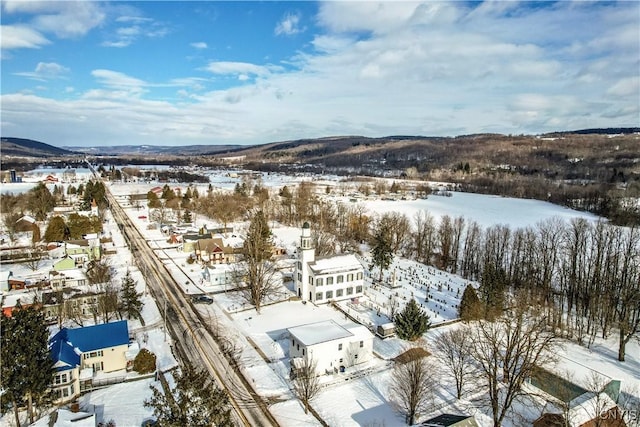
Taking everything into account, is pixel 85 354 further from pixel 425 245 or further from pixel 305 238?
pixel 425 245

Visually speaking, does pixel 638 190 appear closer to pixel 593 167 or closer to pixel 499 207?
pixel 499 207

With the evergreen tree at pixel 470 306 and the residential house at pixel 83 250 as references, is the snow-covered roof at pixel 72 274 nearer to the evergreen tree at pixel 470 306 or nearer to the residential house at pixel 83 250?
the residential house at pixel 83 250

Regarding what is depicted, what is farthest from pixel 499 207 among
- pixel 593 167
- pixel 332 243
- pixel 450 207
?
Result: pixel 593 167

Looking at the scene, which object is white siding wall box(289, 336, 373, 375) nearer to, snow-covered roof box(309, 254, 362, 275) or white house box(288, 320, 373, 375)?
white house box(288, 320, 373, 375)

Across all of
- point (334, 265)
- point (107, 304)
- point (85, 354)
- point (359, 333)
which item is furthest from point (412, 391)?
point (107, 304)

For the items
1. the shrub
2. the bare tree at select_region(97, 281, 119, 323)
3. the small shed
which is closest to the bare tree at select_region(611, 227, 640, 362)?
the small shed

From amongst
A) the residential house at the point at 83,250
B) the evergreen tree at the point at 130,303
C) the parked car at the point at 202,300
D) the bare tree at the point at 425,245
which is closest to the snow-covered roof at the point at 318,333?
the parked car at the point at 202,300
